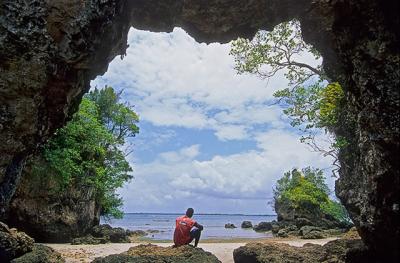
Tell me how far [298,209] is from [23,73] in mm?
40045

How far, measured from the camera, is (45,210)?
2006 cm

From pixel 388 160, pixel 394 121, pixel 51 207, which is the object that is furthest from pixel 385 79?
pixel 51 207

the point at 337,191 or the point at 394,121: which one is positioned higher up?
the point at 394,121

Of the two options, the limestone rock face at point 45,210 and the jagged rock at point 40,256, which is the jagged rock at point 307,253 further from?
the limestone rock face at point 45,210

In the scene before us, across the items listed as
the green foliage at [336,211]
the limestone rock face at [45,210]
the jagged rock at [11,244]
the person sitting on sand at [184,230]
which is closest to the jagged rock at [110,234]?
the limestone rock face at [45,210]

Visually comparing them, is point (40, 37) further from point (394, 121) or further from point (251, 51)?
point (251, 51)

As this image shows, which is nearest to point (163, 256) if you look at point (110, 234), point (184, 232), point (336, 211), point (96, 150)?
point (184, 232)

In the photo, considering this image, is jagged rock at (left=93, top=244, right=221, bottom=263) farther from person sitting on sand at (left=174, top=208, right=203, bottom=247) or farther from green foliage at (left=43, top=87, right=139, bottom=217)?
green foliage at (left=43, top=87, right=139, bottom=217)

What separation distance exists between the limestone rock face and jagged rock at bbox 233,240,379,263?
12090 millimetres

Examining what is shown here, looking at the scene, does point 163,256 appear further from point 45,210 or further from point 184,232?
point 45,210

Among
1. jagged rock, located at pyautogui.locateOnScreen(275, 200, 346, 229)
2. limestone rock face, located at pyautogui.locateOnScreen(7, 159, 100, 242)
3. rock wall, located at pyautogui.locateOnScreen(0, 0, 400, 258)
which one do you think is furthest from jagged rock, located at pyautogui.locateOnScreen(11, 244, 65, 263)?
jagged rock, located at pyautogui.locateOnScreen(275, 200, 346, 229)

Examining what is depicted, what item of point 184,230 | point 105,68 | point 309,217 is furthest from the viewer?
point 309,217

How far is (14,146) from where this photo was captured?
28.8 feet

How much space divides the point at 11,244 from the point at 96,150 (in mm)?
14270
